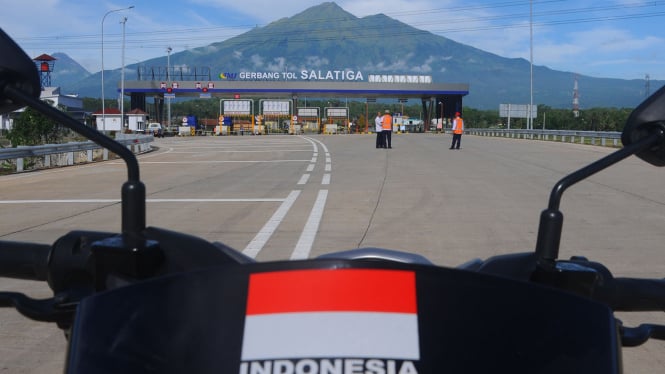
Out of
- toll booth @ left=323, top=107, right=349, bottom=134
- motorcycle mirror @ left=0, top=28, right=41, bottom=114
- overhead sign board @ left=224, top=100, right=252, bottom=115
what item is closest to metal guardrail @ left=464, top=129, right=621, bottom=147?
toll booth @ left=323, top=107, right=349, bottom=134

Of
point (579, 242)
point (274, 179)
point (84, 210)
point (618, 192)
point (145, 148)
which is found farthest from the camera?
point (145, 148)

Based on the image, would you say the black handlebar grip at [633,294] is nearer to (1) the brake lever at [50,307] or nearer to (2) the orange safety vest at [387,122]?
(1) the brake lever at [50,307]

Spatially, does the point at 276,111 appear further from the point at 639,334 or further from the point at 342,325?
the point at 342,325

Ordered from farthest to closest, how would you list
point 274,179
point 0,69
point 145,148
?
1. point 145,148
2. point 274,179
3. point 0,69

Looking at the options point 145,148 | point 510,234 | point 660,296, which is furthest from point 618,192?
point 145,148

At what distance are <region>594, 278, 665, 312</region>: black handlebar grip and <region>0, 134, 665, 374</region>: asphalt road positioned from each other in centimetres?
238

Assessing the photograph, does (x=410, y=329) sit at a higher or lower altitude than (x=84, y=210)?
higher

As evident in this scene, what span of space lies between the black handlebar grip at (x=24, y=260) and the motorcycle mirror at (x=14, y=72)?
0.61 meters

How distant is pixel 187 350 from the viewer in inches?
56.3

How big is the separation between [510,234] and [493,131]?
58.2 meters

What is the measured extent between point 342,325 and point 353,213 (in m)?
9.86

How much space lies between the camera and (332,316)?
139 centimetres

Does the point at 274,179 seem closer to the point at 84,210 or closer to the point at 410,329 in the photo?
the point at 84,210

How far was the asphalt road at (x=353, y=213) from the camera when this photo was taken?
7.23 meters
